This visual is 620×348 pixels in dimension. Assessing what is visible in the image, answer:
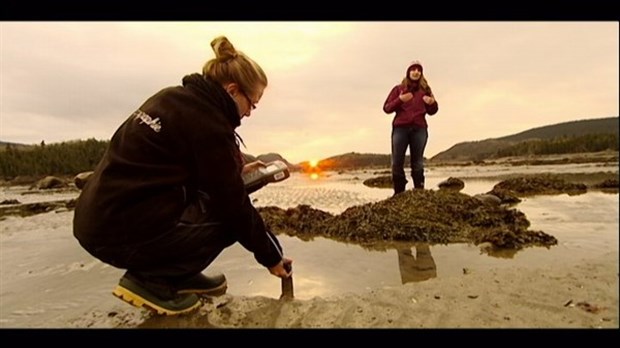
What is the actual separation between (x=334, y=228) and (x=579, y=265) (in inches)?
102

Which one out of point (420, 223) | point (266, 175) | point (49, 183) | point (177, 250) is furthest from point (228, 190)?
point (49, 183)

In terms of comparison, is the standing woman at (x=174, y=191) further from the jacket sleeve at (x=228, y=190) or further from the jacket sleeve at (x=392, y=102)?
the jacket sleeve at (x=392, y=102)

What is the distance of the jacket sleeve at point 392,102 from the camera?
6.87 meters

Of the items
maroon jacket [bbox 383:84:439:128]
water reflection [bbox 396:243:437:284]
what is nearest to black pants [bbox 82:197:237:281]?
water reflection [bbox 396:243:437:284]

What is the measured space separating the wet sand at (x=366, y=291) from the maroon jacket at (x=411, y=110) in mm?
2986

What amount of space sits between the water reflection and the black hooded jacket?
1446 millimetres

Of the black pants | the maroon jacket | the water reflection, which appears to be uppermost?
the maroon jacket

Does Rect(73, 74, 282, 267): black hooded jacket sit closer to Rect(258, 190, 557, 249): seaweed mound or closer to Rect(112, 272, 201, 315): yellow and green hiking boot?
Rect(112, 272, 201, 315): yellow and green hiking boot

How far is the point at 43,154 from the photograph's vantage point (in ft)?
27.3

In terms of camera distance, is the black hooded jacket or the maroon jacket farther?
the maroon jacket

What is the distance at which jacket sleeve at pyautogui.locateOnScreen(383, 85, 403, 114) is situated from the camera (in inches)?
271

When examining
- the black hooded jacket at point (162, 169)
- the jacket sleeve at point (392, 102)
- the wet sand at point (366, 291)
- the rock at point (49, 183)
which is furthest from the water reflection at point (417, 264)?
the rock at point (49, 183)
